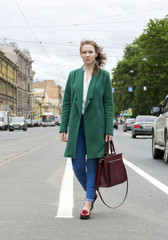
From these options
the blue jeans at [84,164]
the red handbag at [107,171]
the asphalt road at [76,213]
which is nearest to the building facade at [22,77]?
the asphalt road at [76,213]

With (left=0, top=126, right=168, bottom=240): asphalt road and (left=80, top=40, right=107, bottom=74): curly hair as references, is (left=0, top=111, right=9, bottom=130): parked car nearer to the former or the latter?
(left=0, top=126, right=168, bottom=240): asphalt road

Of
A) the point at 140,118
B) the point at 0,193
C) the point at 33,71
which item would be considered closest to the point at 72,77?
the point at 0,193

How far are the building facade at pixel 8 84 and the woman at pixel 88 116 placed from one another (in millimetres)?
78322

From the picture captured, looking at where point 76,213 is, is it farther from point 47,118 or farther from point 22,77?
point 22,77

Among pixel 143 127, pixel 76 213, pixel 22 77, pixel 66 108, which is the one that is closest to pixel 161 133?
pixel 76 213

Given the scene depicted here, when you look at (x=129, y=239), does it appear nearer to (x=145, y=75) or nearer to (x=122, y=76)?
(x=145, y=75)

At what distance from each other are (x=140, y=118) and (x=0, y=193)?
82.2ft

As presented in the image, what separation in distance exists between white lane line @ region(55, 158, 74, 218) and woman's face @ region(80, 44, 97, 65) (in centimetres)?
172

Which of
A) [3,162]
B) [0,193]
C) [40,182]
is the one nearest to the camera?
[0,193]

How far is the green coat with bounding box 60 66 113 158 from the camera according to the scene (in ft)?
18.1

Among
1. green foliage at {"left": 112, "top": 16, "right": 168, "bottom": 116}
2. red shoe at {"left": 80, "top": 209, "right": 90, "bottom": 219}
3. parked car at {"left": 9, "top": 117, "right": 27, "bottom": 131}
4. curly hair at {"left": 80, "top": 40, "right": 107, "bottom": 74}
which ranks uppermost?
green foliage at {"left": 112, "top": 16, "right": 168, "bottom": 116}

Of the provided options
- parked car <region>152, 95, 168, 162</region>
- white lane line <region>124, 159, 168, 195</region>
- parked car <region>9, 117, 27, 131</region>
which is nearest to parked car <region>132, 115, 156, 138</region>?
parked car <region>152, 95, 168, 162</region>

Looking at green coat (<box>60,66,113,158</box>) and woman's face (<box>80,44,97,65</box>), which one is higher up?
woman's face (<box>80,44,97,65</box>)

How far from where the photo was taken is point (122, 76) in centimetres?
7619
